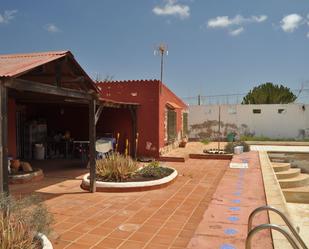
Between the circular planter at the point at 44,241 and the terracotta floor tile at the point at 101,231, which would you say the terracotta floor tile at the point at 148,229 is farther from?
the circular planter at the point at 44,241

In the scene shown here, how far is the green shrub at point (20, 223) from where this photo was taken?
3.33 m

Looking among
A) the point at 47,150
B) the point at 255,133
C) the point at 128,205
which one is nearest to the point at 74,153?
the point at 47,150

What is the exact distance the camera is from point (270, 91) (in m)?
37.6

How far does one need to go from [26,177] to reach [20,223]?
229 inches

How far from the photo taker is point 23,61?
602 centimetres

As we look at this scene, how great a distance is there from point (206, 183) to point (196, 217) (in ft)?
10.9

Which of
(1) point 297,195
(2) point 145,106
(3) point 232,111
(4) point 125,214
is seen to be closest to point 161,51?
(2) point 145,106

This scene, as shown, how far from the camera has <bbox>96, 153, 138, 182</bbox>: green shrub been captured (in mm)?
8430

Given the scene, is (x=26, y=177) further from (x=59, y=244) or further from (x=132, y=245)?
(x=132, y=245)

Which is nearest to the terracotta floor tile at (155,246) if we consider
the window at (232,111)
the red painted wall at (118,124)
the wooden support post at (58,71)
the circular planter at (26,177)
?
the wooden support post at (58,71)

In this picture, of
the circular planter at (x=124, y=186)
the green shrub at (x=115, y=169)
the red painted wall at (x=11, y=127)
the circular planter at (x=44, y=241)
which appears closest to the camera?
the circular planter at (x=44, y=241)

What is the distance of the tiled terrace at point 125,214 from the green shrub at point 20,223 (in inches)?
24.2

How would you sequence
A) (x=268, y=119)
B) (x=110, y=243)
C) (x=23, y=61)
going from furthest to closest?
(x=268, y=119) < (x=23, y=61) < (x=110, y=243)

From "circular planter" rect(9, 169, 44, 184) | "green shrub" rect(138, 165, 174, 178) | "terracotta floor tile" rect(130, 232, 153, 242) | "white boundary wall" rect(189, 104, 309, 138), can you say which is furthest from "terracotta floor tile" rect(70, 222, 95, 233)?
"white boundary wall" rect(189, 104, 309, 138)
